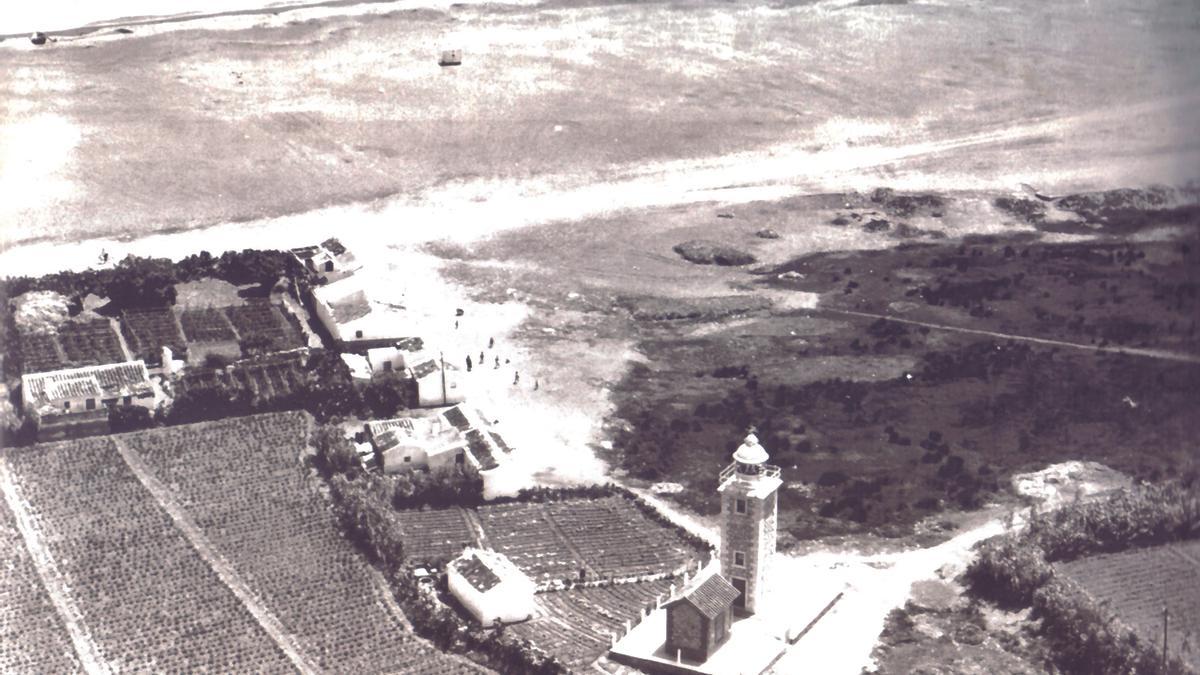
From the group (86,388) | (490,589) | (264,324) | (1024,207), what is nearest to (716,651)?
(490,589)

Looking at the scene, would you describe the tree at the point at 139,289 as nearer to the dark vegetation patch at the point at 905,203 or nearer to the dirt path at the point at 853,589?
the dirt path at the point at 853,589

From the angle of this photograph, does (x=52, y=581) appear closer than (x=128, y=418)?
Yes

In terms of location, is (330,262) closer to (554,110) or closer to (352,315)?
(352,315)

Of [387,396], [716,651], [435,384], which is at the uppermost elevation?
[435,384]

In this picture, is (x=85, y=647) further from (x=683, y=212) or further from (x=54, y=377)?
(x=683, y=212)

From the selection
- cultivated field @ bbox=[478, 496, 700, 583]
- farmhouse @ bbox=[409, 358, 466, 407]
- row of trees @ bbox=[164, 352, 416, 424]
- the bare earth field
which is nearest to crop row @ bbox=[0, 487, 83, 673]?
row of trees @ bbox=[164, 352, 416, 424]

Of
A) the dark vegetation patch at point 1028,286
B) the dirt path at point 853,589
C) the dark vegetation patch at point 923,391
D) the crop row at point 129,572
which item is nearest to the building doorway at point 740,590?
the dirt path at point 853,589
